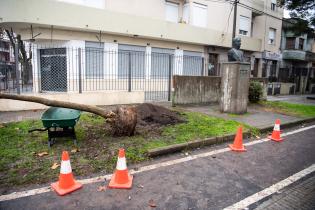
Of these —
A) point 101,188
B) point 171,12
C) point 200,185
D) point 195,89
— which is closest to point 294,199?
point 200,185

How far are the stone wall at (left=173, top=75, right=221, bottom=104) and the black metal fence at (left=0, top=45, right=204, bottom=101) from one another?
138cm

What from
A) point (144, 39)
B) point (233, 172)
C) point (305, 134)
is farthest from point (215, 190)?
point (144, 39)

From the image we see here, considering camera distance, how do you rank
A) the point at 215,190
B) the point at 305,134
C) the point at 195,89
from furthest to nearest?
1. the point at 195,89
2. the point at 305,134
3. the point at 215,190

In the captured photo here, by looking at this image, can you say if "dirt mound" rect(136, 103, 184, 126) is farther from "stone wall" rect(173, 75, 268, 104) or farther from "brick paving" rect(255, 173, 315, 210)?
"brick paving" rect(255, 173, 315, 210)

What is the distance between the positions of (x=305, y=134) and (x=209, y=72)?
8983 millimetres

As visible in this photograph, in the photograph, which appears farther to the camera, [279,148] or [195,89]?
[195,89]

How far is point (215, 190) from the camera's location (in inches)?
140

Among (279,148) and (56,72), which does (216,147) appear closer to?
(279,148)

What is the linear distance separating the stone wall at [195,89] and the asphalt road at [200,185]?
5.44 metres

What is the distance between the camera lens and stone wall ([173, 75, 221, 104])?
34.1 ft

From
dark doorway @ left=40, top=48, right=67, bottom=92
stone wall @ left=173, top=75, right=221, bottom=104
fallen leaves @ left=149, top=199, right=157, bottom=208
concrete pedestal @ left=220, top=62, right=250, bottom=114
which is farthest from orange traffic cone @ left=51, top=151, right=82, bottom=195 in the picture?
dark doorway @ left=40, top=48, right=67, bottom=92

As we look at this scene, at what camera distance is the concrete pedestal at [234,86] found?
8.84 metres

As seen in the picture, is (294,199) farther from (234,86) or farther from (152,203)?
(234,86)

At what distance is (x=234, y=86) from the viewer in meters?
8.92
